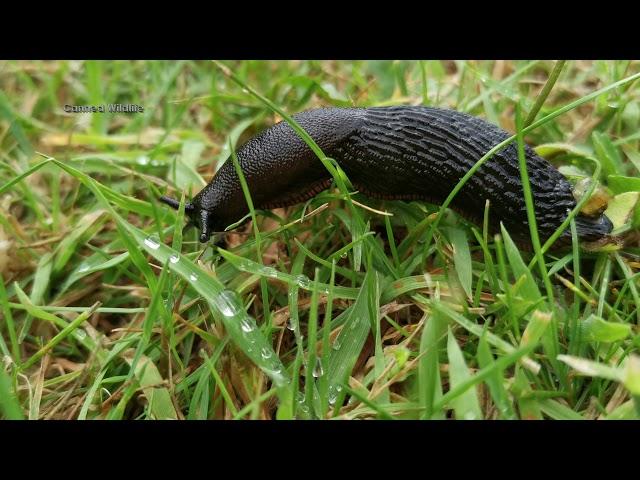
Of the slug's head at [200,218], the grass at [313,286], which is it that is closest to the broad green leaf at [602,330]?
the grass at [313,286]

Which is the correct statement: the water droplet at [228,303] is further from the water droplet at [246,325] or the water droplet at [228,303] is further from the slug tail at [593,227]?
the slug tail at [593,227]

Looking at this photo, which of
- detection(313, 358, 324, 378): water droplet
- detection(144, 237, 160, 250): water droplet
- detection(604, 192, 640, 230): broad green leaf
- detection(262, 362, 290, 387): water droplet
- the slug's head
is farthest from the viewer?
the slug's head

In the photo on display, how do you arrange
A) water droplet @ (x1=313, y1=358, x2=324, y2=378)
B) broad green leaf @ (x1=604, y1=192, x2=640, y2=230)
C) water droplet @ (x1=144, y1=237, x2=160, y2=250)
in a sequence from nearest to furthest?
water droplet @ (x1=313, y1=358, x2=324, y2=378) → water droplet @ (x1=144, y1=237, x2=160, y2=250) → broad green leaf @ (x1=604, y1=192, x2=640, y2=230)

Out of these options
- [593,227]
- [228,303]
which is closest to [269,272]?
[228,303]

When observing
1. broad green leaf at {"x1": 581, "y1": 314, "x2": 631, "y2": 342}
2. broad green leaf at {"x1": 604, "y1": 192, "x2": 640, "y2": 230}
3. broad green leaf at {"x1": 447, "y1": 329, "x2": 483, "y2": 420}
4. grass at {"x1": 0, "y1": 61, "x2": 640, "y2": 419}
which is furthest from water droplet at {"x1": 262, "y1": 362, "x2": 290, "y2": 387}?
broad green leaf at {"x1": 604, "y1": 192, "x2": 640, "y2": 230}

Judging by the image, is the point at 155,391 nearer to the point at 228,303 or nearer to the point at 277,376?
the point at 228,303

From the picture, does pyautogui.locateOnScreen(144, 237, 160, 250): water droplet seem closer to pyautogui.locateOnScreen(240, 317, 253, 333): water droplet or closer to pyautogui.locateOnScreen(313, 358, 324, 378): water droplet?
pyautogui.locateOnScreen(240, 317, 253, 333): water droplet
